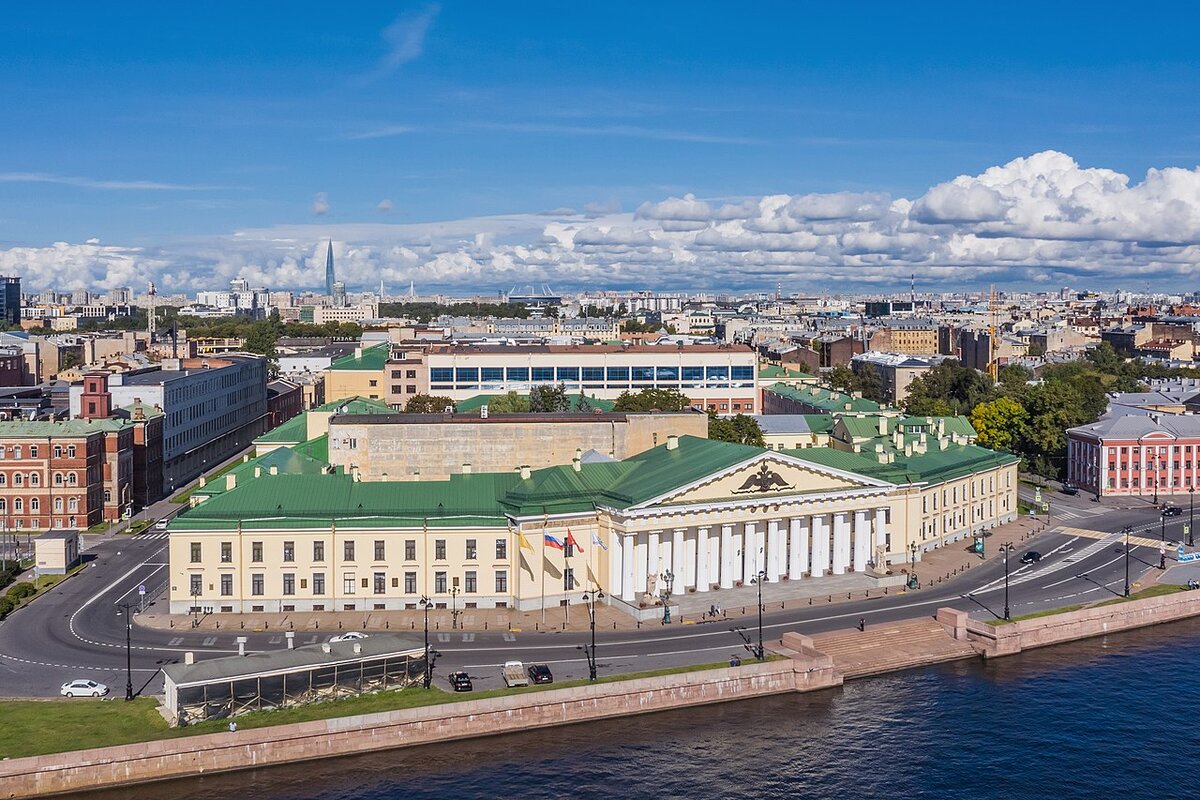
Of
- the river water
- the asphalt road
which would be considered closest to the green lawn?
the river water

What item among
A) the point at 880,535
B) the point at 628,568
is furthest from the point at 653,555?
the point at 880,535

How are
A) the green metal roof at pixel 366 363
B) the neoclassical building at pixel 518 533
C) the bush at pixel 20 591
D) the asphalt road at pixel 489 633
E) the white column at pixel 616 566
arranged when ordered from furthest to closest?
the green metal roof at pixel 366 363, the bush at pixel 20 591, the white column at pixel 616 566, the neoclassical building at pixel 518 533, the asphalt road at pixel 489 633

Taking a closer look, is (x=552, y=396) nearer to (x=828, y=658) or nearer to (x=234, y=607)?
(x=234, y=607)

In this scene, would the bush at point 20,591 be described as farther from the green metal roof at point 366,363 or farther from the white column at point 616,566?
the green metal roof at point 366,363

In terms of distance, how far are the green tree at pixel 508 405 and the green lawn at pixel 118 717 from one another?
6574 centimetres

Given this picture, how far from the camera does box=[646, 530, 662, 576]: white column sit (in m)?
75.1

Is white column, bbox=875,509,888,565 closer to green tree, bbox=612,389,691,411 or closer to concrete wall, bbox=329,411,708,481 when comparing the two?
concrete wall, bbox=329,411,708,481

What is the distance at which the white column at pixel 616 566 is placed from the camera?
7488 cm

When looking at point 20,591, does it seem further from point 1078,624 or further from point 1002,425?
point 1002,425

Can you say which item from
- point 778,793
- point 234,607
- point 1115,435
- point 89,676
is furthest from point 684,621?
point 1115,435

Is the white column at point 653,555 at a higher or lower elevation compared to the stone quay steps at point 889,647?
higher

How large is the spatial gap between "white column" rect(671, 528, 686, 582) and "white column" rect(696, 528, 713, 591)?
125cm

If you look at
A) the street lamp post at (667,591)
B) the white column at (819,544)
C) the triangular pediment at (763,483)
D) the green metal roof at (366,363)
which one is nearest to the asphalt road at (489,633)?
the street lamp post at (667,591)

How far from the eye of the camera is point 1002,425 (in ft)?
467
